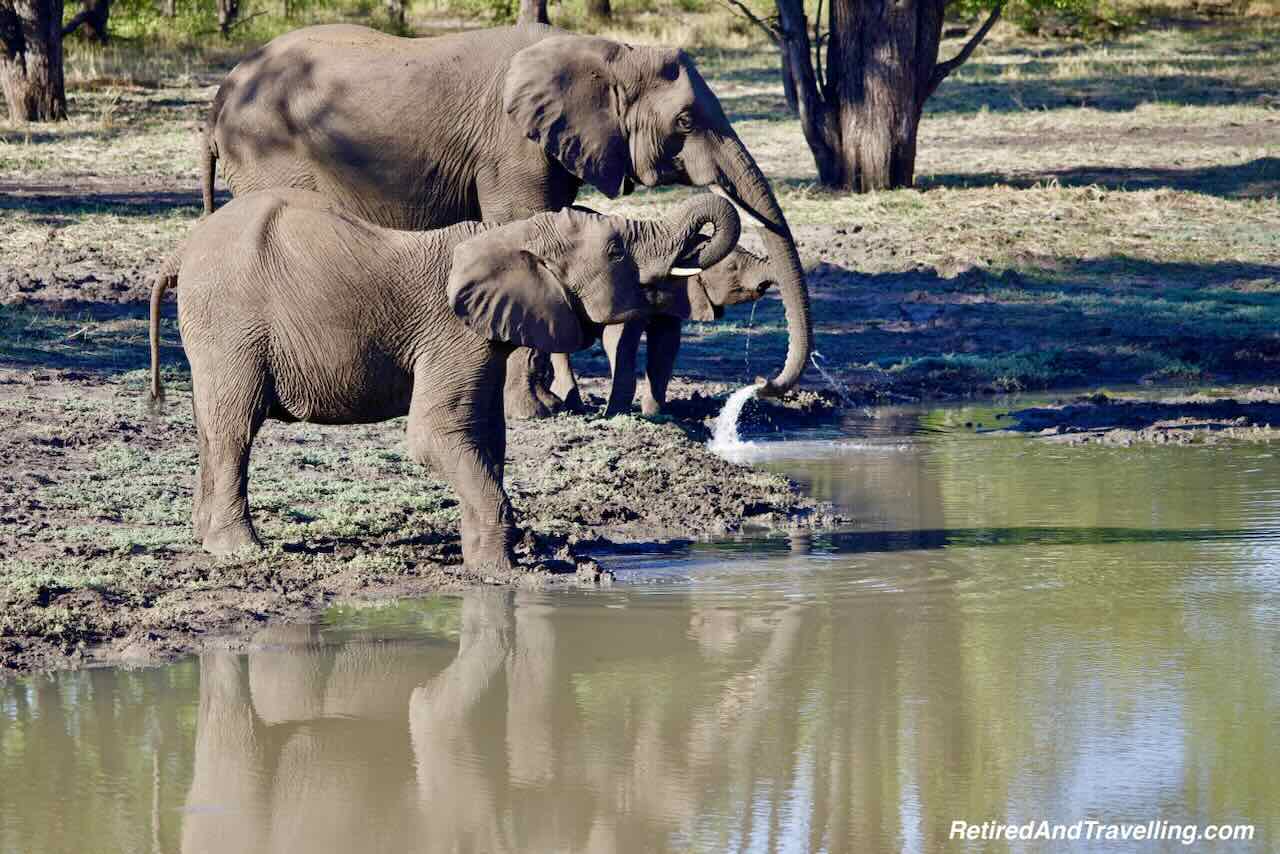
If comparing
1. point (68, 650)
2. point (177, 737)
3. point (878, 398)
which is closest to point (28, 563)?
point (68, 650)

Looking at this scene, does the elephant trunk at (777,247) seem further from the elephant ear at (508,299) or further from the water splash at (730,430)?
the water splash at (730,430)

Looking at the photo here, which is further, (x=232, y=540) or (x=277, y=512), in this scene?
(x=277, y=512)

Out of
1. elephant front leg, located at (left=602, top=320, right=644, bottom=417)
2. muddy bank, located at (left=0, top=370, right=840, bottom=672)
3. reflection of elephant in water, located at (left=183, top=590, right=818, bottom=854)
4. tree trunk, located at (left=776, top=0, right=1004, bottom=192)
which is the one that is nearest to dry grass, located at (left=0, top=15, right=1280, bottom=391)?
tree trunk, located at (left=776, top=0, right=1004, bottom=192)

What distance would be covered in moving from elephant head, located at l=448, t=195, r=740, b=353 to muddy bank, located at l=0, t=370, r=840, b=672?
1.00 meters

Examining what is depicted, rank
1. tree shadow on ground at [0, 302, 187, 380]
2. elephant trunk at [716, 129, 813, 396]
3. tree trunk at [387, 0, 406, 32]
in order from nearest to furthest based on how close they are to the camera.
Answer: elephant trunk at [716, 129, 813, 396] < tree shadow on ground at [0, 302, 187, 380] < tree trunk at [387, 0, 406, 32]

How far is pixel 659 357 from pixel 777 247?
201 centimetres

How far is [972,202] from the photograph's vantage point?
17562mm

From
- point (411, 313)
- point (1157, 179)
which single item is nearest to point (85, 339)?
point (411, 313)

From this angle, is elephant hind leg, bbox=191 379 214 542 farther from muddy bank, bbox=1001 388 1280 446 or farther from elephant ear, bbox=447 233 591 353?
muddy bank, bbox=1001 388 1280 446

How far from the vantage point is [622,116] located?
1050 cm

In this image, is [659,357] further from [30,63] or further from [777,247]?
[30,63]

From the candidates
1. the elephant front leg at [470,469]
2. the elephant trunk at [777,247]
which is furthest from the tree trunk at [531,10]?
the elephant front leg at [470,469]

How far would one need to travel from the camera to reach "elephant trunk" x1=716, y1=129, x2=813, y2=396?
9.02m

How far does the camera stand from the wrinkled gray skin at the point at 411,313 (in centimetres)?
803
